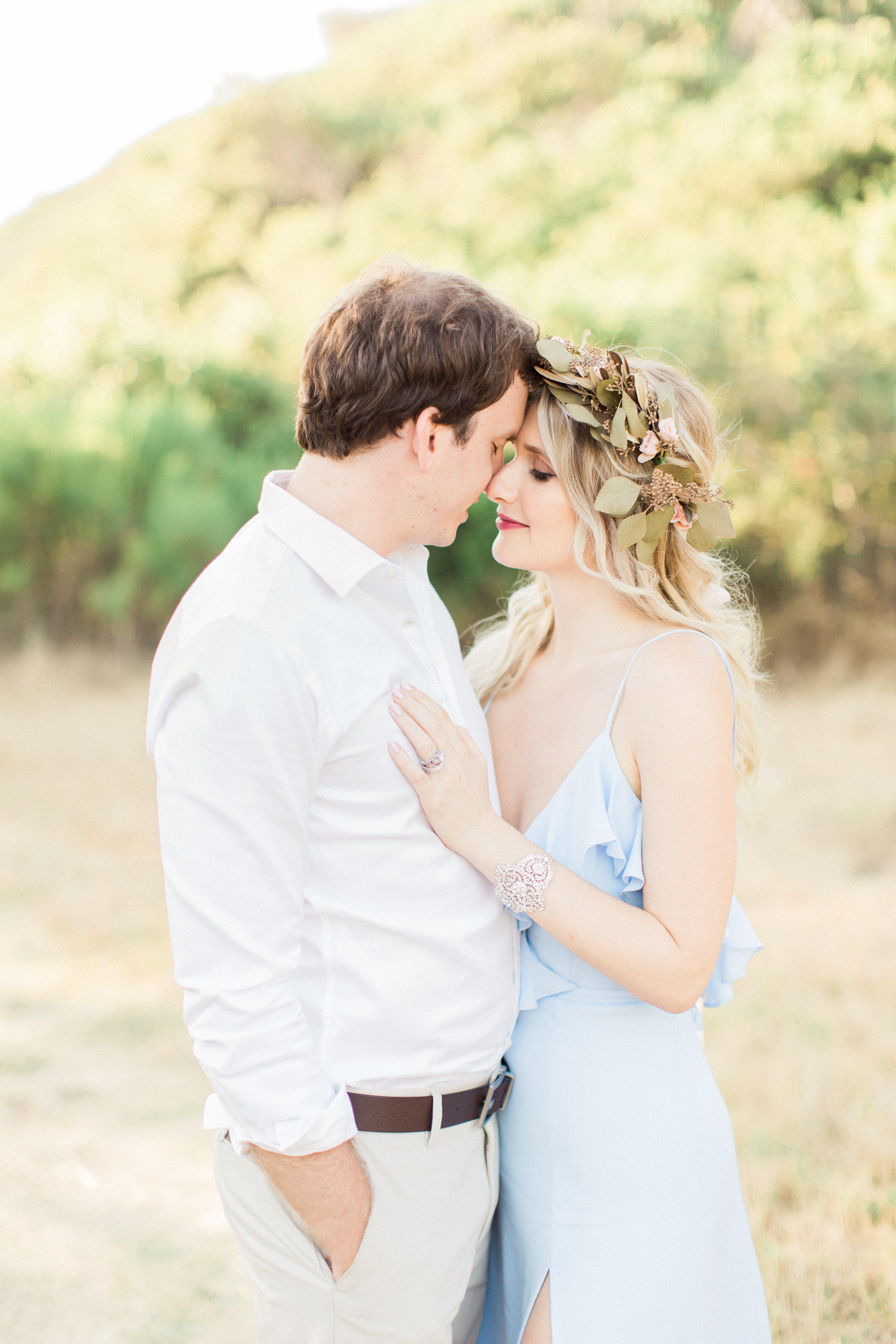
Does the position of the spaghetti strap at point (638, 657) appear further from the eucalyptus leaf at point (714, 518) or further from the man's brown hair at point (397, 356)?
the man's brown hair at point (397, 356)

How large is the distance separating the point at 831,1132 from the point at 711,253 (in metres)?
11.9

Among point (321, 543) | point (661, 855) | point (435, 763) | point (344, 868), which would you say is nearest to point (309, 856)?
point (344, 868)

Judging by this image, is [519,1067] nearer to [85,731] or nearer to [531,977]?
[531,977]

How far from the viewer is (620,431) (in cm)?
187

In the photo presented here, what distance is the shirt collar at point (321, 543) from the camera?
1547mm

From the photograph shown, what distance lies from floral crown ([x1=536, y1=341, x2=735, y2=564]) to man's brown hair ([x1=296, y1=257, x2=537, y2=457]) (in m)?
0.22

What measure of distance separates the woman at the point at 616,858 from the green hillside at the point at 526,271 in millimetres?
4564

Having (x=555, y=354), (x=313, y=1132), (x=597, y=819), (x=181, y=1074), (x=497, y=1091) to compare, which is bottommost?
(x=181, y=1074)

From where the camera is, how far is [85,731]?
883cm

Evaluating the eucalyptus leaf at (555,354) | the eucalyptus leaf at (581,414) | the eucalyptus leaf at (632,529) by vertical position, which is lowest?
the eucalyptus leaf at (632,529)

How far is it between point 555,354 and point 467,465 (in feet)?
0.89

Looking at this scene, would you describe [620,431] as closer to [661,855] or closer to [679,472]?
[679,472]

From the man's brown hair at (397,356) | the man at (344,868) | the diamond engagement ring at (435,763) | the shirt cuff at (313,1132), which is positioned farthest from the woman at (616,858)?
the shirt cuff at (313,1132)

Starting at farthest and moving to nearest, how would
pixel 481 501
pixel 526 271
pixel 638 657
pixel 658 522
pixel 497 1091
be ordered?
pixel 526 271, pixel 481 501, pixel 658 522, pixel 638 657, pixel 497 1091
